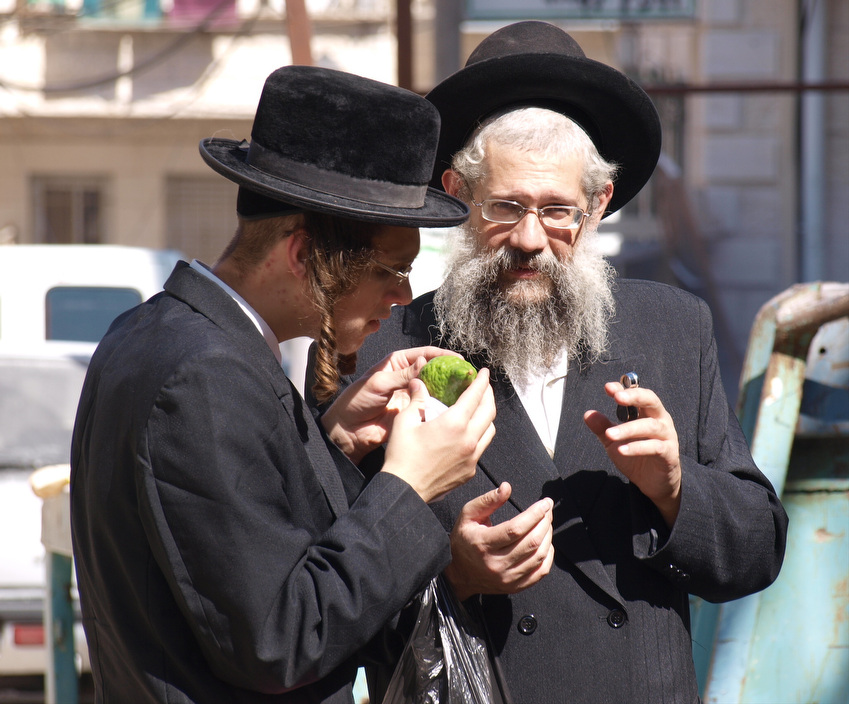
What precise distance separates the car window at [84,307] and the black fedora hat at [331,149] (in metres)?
5.15

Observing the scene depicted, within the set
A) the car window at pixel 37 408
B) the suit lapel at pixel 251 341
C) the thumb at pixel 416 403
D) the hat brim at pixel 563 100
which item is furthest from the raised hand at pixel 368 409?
the car window at pixel 37 408

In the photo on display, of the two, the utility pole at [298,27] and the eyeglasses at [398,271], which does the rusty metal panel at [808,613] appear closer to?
the eyeglasses at [398,271]

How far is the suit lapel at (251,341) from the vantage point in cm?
150

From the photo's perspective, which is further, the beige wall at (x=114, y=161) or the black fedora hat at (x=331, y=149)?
the beige wall at (x=114, y=161)

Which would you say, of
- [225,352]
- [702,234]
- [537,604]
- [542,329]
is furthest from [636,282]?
[702,234]

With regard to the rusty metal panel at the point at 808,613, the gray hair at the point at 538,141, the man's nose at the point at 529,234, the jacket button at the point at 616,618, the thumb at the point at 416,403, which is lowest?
the rusty metal panel at the point at 808,613

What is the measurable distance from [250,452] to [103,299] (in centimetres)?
546

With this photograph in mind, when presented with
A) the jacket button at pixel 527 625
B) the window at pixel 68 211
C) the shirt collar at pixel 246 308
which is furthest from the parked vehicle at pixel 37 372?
the window at pixel 68 211

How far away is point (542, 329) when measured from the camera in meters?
2.16

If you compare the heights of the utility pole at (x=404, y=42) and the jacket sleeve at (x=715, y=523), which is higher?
the utility pole at (x=404, y=42)

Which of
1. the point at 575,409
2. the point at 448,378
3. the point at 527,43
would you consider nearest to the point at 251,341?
the point at 448,378

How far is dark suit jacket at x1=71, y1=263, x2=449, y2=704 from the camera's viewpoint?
4.33 feet

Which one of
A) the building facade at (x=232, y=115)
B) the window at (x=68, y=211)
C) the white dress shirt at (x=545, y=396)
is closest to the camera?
the white dress shirt at (x=545, y=396)

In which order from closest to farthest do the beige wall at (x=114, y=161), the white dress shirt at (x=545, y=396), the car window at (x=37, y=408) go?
the white dress shirt at (x=545, y=396) → the car window at (x=37, y=408) → the beige wall at (x=114, y=161)
